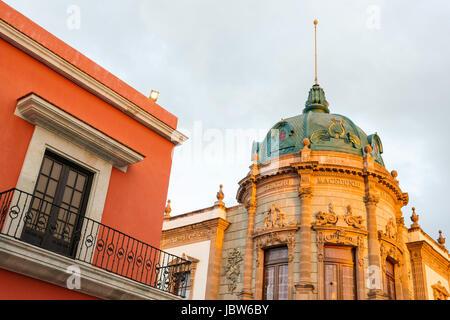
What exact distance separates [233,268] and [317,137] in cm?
602

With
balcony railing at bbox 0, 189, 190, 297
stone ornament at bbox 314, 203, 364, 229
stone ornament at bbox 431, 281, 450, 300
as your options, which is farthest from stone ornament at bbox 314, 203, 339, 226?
balcony railing at bbox 0, 189, 190, 297

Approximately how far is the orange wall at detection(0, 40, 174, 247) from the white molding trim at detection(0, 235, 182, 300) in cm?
122

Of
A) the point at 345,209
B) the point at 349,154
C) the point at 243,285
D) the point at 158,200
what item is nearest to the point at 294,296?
the point at 243,285

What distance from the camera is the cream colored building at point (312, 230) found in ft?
53.1

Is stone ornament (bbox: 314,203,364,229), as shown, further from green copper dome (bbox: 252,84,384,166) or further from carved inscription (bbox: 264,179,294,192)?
green copper dome (bbox: 252,84,384,166)

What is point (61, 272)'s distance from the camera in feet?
21.5

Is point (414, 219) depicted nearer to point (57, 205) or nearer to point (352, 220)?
point (352, 220)

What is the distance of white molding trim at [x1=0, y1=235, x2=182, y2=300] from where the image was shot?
607 cm

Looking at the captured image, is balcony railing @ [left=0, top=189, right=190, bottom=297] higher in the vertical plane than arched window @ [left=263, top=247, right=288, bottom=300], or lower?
lower

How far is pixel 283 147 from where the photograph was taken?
19.0 metres
